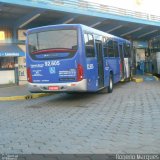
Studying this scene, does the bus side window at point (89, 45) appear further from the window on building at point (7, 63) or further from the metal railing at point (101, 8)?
the window on building at point (7, 63)

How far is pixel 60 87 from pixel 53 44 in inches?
64.9

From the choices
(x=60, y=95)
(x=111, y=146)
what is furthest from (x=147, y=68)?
(x=111, y=146)

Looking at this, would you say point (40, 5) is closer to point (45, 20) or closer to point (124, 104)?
point (45, 20)

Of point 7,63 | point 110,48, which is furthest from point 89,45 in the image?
point 7,63

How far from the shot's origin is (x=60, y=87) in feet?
42.3

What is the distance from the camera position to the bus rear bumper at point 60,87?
41.5ft

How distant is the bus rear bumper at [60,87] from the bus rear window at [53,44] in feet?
3.36

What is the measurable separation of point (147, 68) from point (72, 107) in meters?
21.8

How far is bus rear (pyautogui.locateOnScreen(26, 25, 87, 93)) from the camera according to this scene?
1273 centimetres

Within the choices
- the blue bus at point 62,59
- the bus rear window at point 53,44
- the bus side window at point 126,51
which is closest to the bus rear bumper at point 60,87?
the blue bus at point 62,59

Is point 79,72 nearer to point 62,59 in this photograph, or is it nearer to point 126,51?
point 62,59

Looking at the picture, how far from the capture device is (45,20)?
25.9 meters

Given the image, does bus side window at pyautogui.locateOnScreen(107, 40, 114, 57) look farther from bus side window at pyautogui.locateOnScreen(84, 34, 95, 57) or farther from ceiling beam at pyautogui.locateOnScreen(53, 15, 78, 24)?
ceiling beam at pyautogui.locateOnScreen(53, 15, 78, 24)

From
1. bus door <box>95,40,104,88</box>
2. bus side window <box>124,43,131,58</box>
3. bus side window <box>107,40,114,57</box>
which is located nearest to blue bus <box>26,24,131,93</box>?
bus door <box>95,40,104,88</box>
